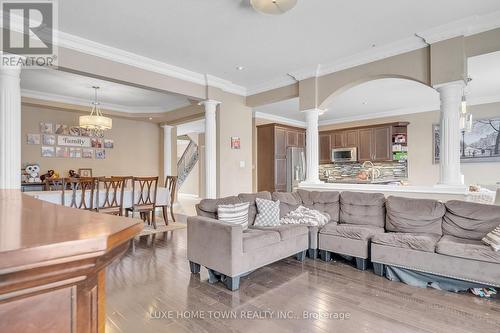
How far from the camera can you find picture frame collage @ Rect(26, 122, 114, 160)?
243 inches

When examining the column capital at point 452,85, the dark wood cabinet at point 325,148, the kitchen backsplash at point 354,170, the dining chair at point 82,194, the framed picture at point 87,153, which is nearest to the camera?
the column capital at point 452,85

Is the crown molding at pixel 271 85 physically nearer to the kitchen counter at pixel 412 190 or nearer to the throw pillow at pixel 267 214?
the kitchen counter at pixel 412 190

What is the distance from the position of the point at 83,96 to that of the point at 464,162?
8.80 m

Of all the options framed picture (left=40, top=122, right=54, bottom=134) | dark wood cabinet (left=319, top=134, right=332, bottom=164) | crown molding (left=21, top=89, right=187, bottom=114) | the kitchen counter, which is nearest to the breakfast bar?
the kitchen counter

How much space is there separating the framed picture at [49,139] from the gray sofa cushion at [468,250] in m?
7.35

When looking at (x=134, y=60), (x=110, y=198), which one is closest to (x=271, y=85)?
(x=134, y=60)

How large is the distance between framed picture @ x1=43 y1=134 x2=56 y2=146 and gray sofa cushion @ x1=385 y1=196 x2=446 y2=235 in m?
6.85

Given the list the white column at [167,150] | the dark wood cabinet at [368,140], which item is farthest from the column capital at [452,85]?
the white column at [167,150]

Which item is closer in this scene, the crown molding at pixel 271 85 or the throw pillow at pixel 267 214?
the throw pillow at pixel 267 214

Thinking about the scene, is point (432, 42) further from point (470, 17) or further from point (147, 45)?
point (147, 45)

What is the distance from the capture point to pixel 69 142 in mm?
6527

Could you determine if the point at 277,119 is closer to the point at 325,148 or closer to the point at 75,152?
the point at 325,148

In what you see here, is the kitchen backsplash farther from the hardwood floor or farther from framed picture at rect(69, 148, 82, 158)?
framed picture at rect(69, 148, 82, 158)

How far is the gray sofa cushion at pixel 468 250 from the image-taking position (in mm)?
2475
